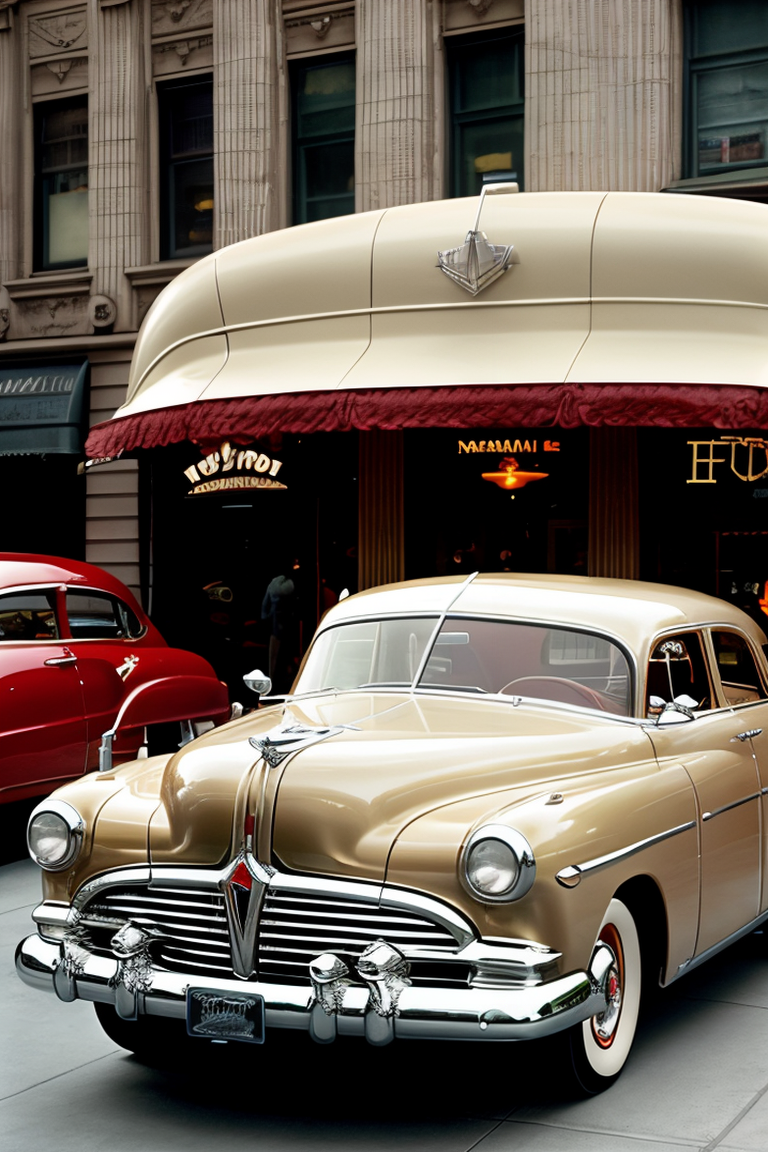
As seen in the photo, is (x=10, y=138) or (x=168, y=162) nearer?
(x=168, y=162)

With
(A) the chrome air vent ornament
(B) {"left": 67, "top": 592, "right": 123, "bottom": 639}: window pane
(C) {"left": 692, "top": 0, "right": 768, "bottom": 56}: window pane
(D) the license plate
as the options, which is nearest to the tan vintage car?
(D) the license plate

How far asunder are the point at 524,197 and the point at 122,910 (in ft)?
31.1

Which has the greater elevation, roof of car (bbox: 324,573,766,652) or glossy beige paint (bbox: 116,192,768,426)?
glossy beige paint (bbox: 116,192,768,426)

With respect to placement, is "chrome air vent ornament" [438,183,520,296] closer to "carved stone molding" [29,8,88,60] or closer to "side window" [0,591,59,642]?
"side window" [0,591,59,642]

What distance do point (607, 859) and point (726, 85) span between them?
12096mm

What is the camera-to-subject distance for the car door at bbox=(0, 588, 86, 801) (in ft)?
27.4

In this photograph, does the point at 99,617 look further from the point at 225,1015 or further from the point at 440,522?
the point at 440,522

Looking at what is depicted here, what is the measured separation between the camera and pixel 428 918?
4.04m

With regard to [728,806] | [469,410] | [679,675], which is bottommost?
[728,806]

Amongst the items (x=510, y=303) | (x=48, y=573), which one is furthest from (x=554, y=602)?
(x=510, y=303)

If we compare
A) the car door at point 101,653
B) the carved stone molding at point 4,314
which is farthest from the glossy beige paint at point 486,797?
the carved stone molding at point 4,314

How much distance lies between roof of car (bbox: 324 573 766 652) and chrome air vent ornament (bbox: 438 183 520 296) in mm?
6530

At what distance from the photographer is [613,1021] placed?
457 centimetres

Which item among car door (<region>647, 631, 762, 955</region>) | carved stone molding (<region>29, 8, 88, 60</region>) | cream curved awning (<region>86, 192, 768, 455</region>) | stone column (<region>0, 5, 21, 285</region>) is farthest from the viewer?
stone column (<region>0, 5, 21, 285</region>)
